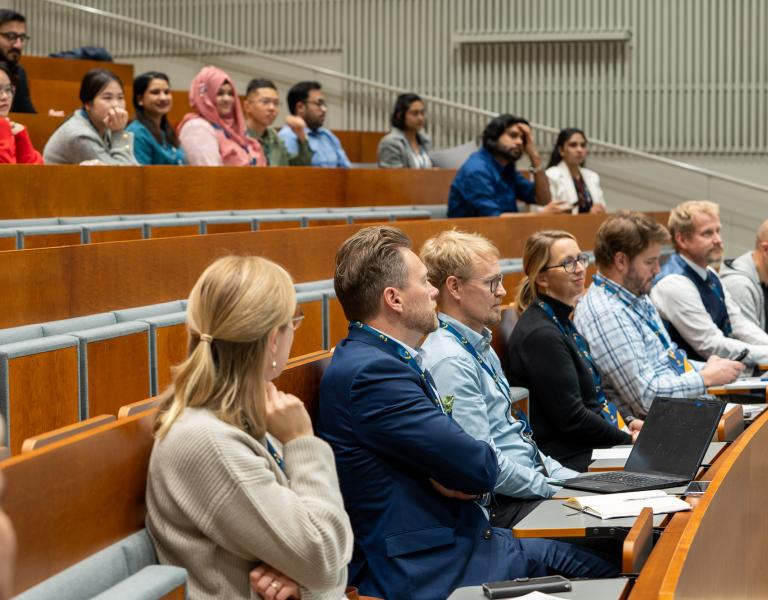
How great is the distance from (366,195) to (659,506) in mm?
2292

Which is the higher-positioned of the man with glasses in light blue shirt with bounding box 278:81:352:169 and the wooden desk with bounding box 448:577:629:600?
the man with glasses in light blue shirt with bounding box 278:81:352:169

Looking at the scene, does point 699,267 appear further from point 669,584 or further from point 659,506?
point 669,584

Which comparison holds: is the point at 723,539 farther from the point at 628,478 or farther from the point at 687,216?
the point at 687,216

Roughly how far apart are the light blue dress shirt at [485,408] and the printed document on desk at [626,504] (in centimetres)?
16

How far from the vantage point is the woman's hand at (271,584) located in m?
0.99

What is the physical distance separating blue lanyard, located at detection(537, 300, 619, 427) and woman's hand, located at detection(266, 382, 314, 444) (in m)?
0.92

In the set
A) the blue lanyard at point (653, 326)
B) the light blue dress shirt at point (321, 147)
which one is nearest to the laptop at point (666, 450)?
the blue lanyard at point (653, 326)

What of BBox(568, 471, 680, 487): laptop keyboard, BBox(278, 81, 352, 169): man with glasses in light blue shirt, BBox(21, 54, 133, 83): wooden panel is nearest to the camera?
BBox(568, 471, 680, 487): laptop keyboard

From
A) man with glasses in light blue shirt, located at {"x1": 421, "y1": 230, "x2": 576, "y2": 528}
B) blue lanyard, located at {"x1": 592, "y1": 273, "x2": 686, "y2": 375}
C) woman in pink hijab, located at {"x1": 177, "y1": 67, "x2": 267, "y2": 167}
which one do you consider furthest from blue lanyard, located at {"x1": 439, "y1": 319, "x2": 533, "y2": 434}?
woman in pink hijab, located at {"x1": 177, "y1": 67, "x2": 267, "y2": 167}

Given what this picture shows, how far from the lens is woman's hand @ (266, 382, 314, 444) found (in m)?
1.06

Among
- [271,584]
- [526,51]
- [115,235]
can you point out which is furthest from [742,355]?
[526,51]

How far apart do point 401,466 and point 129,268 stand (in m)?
0.75

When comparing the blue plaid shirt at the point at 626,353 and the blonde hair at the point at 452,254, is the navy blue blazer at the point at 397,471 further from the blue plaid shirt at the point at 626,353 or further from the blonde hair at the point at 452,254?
the blue plaid shirt at the point at 626,353

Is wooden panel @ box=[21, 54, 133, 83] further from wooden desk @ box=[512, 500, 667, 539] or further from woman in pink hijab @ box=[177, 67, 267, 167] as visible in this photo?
wooden desk @ box=[512, 500, 667, 539]
